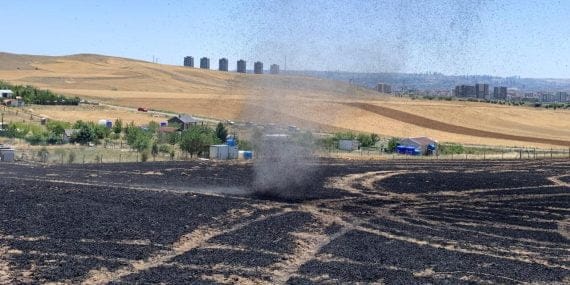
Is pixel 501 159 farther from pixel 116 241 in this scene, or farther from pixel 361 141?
pixel 116 241

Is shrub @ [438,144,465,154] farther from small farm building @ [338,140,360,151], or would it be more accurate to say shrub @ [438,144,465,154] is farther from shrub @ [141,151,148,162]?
shrub @ [141,151,148,162]

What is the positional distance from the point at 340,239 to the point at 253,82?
19197 mm

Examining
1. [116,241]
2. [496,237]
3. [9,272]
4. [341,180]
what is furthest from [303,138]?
[9,272]

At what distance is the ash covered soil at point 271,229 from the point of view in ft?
82.0

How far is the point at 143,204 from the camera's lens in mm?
37688

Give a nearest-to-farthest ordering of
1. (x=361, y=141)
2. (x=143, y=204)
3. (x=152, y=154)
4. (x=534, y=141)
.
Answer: (x=143, y=204), (x=152, y=154), (x=361, y=141), (x=534, y=141)

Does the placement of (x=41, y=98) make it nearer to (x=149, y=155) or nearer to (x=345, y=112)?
(x=345, y=112)

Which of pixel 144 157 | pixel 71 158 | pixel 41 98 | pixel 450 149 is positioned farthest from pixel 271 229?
pixel 41 98

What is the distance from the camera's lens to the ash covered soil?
25.0m

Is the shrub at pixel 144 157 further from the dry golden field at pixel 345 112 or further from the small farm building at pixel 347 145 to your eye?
the small farm building at pixel 347 145

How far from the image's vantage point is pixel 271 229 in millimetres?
32469

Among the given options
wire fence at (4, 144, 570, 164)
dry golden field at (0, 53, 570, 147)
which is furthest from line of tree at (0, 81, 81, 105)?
wire fence at (4, 144, 570, 164)

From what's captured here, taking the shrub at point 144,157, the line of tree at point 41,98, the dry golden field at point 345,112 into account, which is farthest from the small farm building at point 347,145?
the line of tree at point 41,98

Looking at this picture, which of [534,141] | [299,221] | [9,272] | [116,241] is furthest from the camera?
[534,141]
